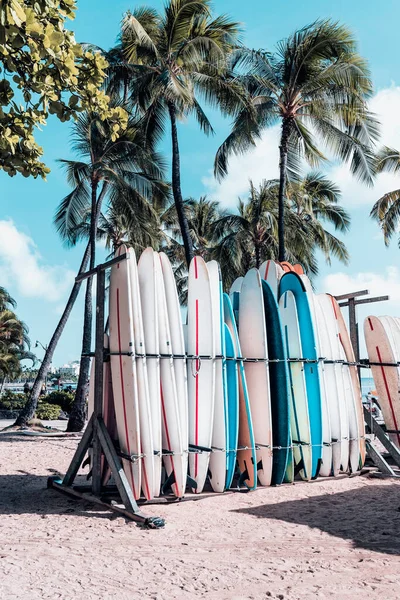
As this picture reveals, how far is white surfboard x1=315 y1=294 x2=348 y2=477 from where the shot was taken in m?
7.37

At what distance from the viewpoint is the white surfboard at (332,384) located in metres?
7.37

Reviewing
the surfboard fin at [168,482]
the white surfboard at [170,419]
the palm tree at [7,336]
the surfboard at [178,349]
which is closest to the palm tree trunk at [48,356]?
the surfboard at [178,349]

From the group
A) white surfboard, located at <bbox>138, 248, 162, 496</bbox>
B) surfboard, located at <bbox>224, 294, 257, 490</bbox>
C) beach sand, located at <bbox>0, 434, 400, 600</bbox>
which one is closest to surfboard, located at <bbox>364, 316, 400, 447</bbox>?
beach sand, located at <bbox>0, 434, 400, 600</bbox>

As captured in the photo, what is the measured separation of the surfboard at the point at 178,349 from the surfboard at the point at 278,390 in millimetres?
1308

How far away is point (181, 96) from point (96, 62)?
8.85 metres

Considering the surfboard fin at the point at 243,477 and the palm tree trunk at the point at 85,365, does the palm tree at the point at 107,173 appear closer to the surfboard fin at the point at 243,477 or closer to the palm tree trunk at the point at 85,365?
the palm tree trunk at the point at 85,365

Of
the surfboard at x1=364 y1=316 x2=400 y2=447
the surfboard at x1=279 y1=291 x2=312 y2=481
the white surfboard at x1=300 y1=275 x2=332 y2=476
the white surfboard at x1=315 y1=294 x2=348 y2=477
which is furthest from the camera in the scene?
the surfboard at x1=364 y1=316 x2=400 y2=447

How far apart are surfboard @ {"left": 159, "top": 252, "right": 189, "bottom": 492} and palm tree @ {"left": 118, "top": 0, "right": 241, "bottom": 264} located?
286 inches

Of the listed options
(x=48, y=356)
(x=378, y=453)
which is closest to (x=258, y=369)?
(x=378, y=453)

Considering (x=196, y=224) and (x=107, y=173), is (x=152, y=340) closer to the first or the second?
(x=107, y=173)

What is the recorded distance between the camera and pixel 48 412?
22547 millimetres

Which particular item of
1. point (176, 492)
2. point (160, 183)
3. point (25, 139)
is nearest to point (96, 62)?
point (25, 139)

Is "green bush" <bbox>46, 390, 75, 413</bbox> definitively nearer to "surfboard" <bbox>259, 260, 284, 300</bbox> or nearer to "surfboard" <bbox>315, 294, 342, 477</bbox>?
"surfboard" <bbox>259, 260, 284, 300</bbox>

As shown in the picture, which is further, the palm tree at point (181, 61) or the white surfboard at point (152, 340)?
the palm tree at point (181, 61)
